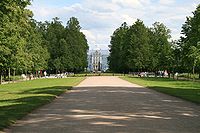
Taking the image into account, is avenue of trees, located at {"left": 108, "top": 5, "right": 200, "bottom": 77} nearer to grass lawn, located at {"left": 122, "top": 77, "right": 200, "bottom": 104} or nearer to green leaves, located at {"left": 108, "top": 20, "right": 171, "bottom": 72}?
green leaves, located at {"left": 108, "top": 20, "right": 171, "bottom": 72}

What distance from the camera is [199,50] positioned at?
48781mm

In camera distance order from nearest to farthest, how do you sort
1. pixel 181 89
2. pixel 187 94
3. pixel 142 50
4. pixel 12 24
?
pixel 187 94
pixel 12 24
pixel 181 89
pixel 142 50

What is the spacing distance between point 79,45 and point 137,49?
776 inches

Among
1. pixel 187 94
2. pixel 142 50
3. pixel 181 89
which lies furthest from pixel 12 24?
pixel 142 50

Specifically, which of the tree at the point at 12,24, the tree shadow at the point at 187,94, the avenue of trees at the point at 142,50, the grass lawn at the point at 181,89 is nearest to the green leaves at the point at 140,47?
the avenue of trees at the point at 142,50

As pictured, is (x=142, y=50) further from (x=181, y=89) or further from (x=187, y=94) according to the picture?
(x=187, y=94)

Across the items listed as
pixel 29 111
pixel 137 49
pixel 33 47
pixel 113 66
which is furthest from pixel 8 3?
pixel 113 66

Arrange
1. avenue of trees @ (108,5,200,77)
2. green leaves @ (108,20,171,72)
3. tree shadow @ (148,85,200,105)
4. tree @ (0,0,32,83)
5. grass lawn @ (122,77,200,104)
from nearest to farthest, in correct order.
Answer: tree shadow @ (148,85,200,105) → tree @ (0,0,32,83) → grass lawn @ (122,77,200,104) → avenue of trees @ (108,5,200,77) → green leaves @ (108,20,171,72)

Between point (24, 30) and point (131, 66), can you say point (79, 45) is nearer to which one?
point (131, 66)

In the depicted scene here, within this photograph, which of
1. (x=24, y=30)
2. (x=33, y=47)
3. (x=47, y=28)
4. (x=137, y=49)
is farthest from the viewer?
(x=47, y=28)

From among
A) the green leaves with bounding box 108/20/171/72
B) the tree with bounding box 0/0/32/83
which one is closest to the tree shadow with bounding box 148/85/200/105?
the tree with bounding box 0/0/32/83

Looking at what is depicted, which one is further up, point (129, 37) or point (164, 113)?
point (129, 37)

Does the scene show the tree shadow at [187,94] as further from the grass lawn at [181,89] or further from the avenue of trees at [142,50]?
the avenue of trees at [142,50]

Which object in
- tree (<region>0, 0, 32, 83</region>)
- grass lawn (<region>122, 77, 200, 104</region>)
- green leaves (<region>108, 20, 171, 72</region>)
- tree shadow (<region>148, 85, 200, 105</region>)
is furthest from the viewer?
green leaves (<region>108, 20, 171, 72</region>)
